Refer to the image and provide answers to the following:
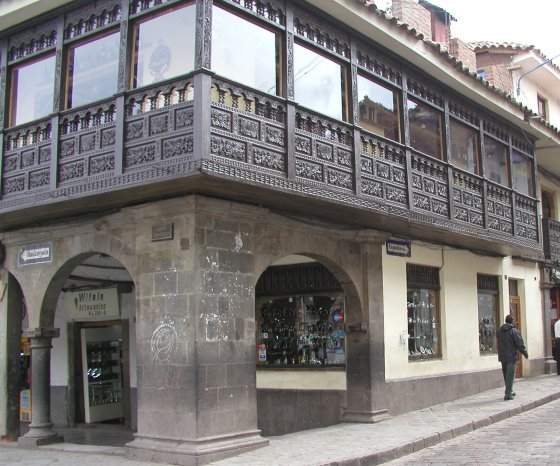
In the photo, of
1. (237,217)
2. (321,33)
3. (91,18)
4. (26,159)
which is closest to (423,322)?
(237,217)

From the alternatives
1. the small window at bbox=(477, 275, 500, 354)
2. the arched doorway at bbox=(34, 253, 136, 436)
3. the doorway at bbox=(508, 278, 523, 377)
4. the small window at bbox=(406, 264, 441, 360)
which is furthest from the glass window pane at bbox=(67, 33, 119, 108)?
the doorway at bbox=(508, 278, 523, 377)

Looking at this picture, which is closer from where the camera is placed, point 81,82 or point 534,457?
point 534,457

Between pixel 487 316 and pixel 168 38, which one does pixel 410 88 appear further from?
pixel 487 316

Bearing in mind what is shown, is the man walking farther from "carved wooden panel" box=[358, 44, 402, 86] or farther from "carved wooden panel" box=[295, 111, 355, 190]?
"carved wooden panel" box=[358, 44, 402, 86]

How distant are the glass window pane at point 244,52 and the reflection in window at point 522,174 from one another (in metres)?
9.16

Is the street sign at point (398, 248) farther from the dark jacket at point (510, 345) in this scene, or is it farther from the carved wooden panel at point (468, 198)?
the dark jacket at point (510, 345)

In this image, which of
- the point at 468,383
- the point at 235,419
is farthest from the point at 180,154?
the point at 468,383

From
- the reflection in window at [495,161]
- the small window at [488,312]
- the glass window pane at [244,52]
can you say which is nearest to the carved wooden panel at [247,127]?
the glass window pane at [244,52]

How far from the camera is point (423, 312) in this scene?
14.1 meters

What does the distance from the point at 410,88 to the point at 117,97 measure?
602 cm

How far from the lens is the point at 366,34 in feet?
37.6

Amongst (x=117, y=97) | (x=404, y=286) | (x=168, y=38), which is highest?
(x=168, y=38)

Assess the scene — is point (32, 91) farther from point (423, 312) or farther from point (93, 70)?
point (423, 312)

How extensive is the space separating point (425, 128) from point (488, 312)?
568 cm
